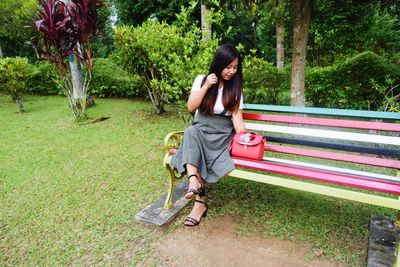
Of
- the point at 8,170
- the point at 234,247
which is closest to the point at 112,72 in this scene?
the point at 8,170

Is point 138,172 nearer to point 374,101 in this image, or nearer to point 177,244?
point 177,244

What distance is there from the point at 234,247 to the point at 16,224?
2.16 metres

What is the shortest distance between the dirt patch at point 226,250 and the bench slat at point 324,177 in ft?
2.07

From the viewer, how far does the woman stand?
2.75 meters

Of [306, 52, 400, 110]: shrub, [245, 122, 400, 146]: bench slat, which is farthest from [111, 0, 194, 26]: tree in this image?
[245, 122, 400, 146]: bench slat

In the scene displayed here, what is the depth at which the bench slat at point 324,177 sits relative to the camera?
2134 mm

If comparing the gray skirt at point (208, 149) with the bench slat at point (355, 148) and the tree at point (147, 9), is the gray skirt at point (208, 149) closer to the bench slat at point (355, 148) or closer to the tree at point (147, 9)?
the bench slat at point (355, 148)

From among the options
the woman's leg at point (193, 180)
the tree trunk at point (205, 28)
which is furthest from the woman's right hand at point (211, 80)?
the tree trunk at point (205, 28)

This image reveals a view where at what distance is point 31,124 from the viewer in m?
7.00

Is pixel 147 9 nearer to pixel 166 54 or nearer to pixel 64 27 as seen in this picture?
pixel 64 27

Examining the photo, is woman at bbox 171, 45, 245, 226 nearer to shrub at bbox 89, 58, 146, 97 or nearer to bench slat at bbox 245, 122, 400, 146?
bench slat at bbox 245, 122, 400, 146

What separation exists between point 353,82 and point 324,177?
4636mm

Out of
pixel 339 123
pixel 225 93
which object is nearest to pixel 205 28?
pixel 225 93

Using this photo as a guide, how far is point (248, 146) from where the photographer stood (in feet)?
9.02
